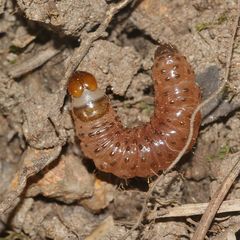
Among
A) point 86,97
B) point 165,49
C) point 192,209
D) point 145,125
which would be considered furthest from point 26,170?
point 165,49

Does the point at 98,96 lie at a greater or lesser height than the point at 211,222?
greater

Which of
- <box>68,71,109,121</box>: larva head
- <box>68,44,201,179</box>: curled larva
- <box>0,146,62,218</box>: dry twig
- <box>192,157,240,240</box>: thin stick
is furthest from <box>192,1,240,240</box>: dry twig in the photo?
<box>0,146,62,218</box>: dry twig

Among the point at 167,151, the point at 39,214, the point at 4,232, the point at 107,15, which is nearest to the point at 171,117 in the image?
the point at 167,151

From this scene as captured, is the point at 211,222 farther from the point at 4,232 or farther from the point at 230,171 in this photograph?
the point at 4,232

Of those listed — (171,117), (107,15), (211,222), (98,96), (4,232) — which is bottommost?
(211,222)

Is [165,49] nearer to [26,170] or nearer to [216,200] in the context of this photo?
[216,200]

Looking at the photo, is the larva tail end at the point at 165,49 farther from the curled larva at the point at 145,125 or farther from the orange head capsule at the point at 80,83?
the orange head capsule at the point at 80,83

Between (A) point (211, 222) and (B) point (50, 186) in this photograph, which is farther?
(B) point (50, 186)
